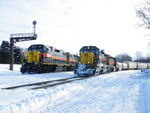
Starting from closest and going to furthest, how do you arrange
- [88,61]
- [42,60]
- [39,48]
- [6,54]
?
[88,61] < [42,60] < [39,48] < [6,54]

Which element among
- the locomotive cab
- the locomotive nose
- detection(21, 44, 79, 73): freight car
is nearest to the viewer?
the locomotive cab

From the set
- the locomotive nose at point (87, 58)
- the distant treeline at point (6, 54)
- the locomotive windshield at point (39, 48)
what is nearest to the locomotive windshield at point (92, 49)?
the locomotive nose at point (87, 58)

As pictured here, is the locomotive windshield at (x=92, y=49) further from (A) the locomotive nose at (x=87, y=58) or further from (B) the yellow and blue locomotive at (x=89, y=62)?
(A) the locomotive nose at (x=87, y=58)

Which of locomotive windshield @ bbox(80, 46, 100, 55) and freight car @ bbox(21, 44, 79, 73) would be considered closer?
freight car @ bbox(21, 44, 79, 73)

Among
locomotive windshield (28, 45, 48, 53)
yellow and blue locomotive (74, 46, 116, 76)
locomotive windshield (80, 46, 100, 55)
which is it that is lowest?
yellow and blue locomotive (74, 46, 116, 76)

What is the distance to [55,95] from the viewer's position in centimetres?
918

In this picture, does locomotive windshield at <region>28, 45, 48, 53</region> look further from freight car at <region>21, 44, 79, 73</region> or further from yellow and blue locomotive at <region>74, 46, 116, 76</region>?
yellow and blue locomotive at <region>74, 46, 116, 76</region>

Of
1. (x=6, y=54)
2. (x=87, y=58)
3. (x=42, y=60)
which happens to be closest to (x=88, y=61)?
(x=87, y=58)

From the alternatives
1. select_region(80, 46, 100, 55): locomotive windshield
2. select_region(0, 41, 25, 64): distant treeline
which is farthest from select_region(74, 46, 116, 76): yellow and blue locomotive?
select_region(0, 41, 25, 64): distant treeline

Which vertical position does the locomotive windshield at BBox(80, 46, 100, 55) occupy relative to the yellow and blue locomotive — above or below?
above

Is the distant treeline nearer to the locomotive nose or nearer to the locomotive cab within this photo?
the locomotive cab

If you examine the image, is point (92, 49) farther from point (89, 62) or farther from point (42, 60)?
point (42, 60)

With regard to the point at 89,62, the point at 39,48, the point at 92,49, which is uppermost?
the point at 39,48

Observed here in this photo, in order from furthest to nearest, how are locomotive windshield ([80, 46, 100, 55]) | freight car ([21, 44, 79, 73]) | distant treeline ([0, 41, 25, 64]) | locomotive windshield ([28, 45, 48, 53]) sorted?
1. distant treeline ([0, 41, 25, 64])
2. locomotive windshield ([28, 45, 48, 53])
3. locomotive windshield ([80, 46, 100, 55])
4. freight car ([21, 44, 79, 73])
